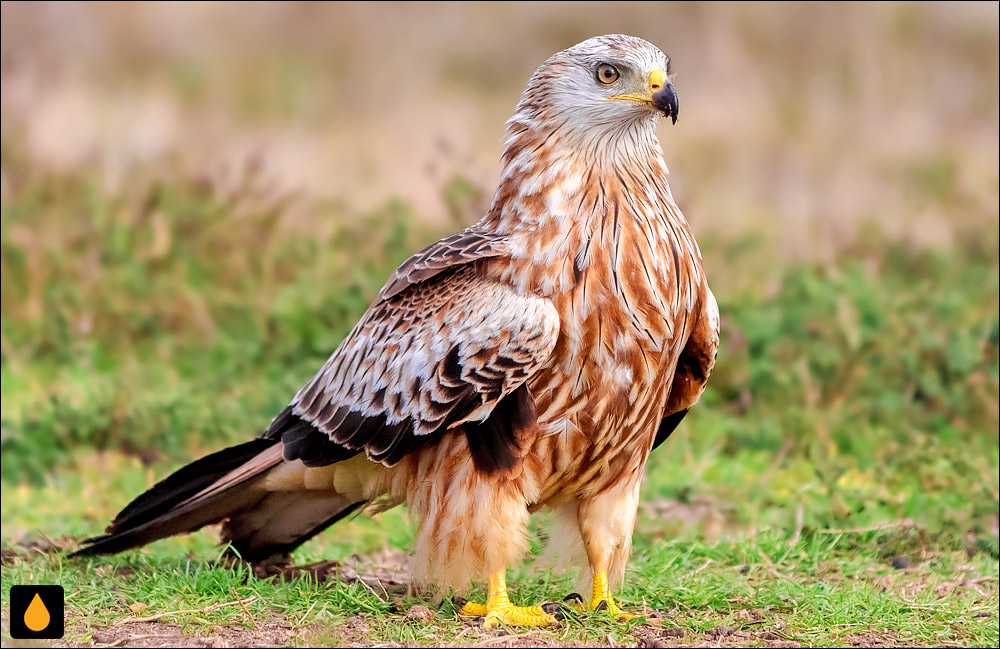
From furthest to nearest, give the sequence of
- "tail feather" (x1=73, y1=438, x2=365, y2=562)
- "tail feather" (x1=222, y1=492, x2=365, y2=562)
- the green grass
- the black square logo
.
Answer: "tail feather" (x1=222, y1=492, x2=365, y2=562), "tail feather" (x1=73, y1=438, x2=365, y2=562), the green grass, the black square logo

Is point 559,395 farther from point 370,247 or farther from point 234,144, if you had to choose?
point 234,144

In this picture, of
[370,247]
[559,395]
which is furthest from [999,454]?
[370,247]

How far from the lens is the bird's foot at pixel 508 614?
A: 13.3ft

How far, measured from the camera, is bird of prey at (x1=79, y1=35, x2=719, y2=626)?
12.8ft

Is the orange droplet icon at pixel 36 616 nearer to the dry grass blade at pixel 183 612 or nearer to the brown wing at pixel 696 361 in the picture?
the dry grass blade at pixel 183 612

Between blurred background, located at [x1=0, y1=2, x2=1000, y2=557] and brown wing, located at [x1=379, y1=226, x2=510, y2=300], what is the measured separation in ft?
7.31

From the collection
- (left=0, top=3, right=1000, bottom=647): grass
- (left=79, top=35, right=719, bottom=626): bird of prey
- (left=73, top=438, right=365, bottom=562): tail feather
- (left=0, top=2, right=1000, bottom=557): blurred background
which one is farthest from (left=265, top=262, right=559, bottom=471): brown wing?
(left=0, top=2, right=1000, bottom=557): blurred background

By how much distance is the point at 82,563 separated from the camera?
4.75m

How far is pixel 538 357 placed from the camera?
12.4 ft

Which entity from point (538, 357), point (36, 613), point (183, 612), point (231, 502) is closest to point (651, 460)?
point (231, 502)

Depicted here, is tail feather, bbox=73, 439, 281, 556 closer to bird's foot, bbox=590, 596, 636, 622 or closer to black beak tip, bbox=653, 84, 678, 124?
bird's foot, bbox=590, 596, 636, 622

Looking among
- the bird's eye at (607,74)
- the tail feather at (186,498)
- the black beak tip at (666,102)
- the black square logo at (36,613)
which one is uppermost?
the bird's eye at (607,74)

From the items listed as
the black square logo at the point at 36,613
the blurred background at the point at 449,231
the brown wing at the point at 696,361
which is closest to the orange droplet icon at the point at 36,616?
the black square logo at the point at 36,613

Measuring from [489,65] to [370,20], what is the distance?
5.64 ft
